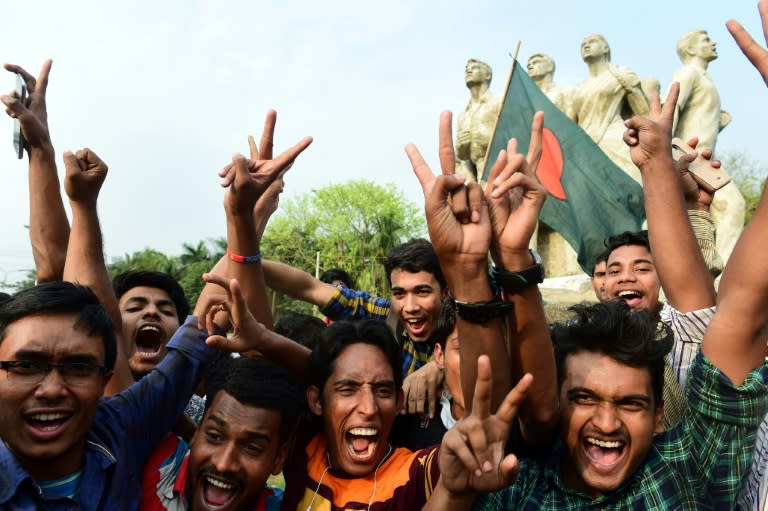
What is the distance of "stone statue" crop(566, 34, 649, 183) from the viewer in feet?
48.5

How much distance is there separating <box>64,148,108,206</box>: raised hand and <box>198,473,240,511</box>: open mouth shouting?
3.78 feet

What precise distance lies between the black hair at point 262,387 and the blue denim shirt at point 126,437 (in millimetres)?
124

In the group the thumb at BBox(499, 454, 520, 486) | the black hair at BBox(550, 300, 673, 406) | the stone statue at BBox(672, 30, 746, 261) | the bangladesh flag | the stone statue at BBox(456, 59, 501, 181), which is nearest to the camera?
Answer: the thumb at BBox(499, 454, 520, 486)

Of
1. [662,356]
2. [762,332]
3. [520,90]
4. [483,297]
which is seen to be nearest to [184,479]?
[483,297]

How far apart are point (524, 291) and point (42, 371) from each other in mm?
1492

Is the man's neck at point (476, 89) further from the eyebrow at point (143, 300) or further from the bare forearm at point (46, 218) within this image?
the bare forearm at point (46, 218)

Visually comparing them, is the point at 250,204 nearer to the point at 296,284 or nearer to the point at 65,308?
the point at 65,308

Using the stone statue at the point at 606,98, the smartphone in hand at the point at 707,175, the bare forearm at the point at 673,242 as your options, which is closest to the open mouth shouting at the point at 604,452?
the bare forearm at the point at 673,242

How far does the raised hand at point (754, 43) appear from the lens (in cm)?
207

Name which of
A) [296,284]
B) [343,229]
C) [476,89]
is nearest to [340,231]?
[343,229]

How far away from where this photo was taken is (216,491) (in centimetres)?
246

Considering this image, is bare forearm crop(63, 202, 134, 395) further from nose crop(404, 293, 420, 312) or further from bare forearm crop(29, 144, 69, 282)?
nose crop(404, 293, 420, 312)

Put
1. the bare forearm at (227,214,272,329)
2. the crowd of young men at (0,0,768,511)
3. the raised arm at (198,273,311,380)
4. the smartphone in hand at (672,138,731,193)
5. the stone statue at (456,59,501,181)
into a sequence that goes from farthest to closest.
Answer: the stone statue at (456,59,501,181), the smartphone in hand at (672,138,731,193), the bare forearm at (227,214,272,329), the raised arm at (198,273,311,380), the crowd of young men at (0,0,768,511)

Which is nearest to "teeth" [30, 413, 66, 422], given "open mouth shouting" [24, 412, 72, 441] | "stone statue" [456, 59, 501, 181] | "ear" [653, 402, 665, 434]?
"open mouth shouting" [24, 412, 72, 441]
